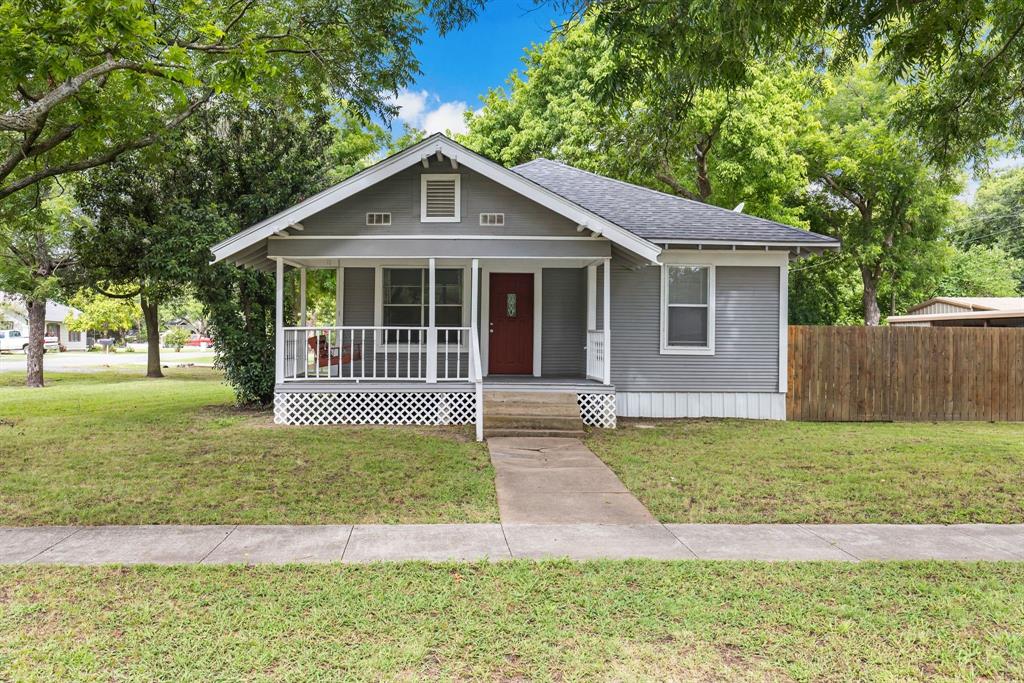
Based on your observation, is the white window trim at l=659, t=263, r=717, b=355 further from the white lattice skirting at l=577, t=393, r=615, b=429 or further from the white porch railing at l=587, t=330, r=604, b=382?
the white lattice skirting at l=577, t=393, r=615, b=429

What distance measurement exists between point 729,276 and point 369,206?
7019mm

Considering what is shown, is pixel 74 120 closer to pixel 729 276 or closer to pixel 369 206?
pixel 369 206

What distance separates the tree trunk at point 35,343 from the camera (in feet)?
62.4

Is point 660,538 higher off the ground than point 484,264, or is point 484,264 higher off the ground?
point 484,264

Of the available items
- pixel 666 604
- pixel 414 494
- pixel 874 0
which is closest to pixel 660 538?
pixel 666 604

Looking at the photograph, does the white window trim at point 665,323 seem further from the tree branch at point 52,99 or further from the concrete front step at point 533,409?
the tree branch at point 52,99

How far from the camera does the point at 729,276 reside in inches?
470

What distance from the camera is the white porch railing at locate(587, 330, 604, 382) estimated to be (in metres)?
11.1

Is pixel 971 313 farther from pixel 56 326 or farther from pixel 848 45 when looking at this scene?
pixel 56 326

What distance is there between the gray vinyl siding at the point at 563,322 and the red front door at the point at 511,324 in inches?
12.3

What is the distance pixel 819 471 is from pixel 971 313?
16.3 metres

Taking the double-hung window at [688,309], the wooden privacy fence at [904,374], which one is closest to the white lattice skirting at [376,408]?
the double-hung window at [688,309]

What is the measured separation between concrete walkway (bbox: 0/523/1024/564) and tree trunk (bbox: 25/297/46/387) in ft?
57.8

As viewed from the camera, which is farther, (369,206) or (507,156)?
(507,156)
